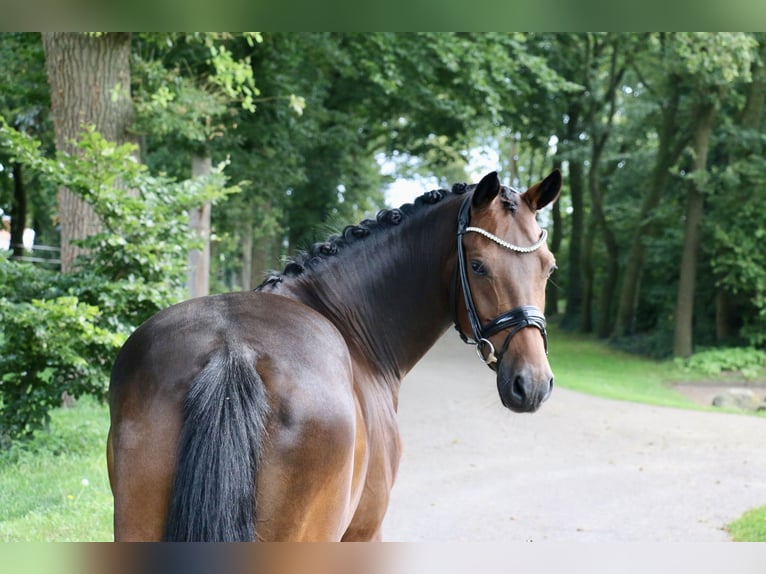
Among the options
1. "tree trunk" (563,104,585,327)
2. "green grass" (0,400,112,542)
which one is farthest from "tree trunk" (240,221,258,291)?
"tree trunk" (563,104,585,327)

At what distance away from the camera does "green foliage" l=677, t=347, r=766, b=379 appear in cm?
1775

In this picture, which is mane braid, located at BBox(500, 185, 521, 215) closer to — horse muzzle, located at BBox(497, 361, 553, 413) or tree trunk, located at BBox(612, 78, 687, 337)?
horse muzzle, located at BBox(497, 361, 553, 413)

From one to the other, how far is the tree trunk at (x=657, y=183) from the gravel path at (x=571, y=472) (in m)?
10.1

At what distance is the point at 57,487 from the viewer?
6.16 metres

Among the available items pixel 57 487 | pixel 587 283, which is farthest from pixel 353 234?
pixel 587 283

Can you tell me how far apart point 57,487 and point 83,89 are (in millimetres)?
4694

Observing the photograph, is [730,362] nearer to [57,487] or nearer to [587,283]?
[587,283]

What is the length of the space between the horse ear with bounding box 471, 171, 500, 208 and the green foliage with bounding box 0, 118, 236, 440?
14.4 ft

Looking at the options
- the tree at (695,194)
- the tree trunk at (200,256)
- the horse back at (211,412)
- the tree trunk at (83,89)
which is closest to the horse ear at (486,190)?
the horse back at (211,412)

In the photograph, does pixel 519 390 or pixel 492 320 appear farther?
pixel 492 320

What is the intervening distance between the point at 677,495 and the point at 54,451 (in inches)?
243

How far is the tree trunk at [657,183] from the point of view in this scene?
21.6m

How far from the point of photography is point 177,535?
2.07m

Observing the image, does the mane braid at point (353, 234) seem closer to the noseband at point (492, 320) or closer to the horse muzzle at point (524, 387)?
the noseband at point (492, 320)
